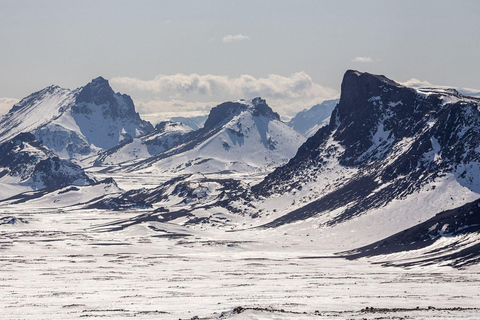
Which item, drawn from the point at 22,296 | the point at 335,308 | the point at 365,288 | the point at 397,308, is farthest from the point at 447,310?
the point at 22,296

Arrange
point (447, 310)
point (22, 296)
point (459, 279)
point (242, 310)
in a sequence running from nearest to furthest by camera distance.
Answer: point (242, 310) → point (447, 310) → point (22, 296) → point (459, 279)

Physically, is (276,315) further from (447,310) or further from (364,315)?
(447,310)

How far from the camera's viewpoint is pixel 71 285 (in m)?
198

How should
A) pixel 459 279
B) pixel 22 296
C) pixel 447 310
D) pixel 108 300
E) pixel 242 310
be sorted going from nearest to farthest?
1. pixel 242 310
2. pixel 447 310
3. pixel 108 300
4. pixel 22 296
5. pixel 459 279

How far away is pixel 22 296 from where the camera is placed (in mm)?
171500

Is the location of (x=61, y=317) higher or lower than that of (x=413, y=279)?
higher

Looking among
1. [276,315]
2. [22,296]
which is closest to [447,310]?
[276,315]

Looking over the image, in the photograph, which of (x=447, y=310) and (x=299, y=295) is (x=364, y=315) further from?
(x=299, y=295)

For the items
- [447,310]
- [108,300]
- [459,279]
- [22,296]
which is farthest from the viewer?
[459,279]

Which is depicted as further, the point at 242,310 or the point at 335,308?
the point at 335,308

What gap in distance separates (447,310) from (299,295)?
39.1m

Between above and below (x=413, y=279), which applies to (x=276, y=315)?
above

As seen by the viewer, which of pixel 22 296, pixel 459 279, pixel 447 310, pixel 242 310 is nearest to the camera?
pixel 242 310

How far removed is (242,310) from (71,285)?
90.0m
